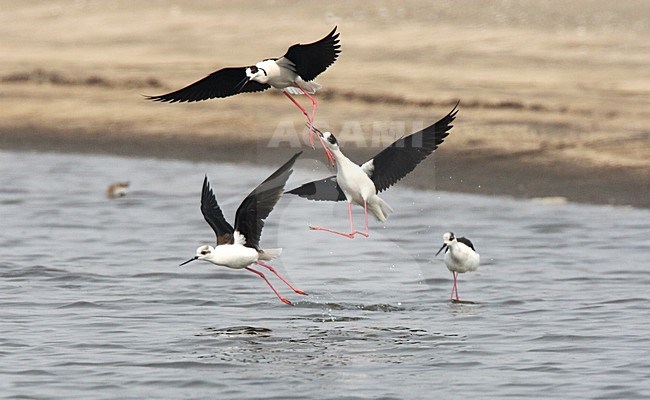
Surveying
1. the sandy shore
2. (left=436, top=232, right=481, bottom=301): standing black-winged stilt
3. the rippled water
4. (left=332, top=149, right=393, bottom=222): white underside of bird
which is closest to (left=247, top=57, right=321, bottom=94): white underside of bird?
(left=332, top=149, right=393, bottom=222): white underside of bird

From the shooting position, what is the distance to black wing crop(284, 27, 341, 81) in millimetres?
8633

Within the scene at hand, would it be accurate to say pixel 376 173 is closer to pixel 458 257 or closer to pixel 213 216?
pixel 213 216

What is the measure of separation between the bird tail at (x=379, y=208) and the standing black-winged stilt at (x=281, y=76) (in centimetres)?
44

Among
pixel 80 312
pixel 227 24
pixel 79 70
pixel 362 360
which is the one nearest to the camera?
pixel 362 360

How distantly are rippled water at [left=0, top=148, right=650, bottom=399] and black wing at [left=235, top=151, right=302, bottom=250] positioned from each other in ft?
2.35

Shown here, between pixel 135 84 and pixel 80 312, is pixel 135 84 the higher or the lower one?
the higher one

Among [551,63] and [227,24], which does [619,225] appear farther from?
[227,24]

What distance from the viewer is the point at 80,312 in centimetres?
1079

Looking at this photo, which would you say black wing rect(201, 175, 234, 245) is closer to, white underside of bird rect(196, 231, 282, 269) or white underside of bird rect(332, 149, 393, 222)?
white underside of bird rect(196, 231, 282, 269)

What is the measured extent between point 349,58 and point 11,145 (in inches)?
190

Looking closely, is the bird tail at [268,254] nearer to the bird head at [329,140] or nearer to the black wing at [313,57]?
the bird head at [329,140]

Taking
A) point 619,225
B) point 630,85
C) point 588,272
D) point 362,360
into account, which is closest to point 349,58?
point 630,85

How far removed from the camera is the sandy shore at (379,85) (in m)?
15.8

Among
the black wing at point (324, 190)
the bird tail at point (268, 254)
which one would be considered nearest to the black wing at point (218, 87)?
the black wing at point (324, 190)
